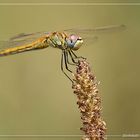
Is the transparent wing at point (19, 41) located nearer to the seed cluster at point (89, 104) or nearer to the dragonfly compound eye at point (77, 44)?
the dragonfly compound eye at point (77, 44)

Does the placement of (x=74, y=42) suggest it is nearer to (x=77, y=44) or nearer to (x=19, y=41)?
(x=77, y=44)

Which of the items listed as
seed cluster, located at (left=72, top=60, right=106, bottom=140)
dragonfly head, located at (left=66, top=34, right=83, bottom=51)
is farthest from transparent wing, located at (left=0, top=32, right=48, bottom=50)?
seed cluster, located at (left=72, top=60, right=106, bottom=140)

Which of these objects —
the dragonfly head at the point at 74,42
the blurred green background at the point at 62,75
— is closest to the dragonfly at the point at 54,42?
the dragonfly head at the point at 74,42

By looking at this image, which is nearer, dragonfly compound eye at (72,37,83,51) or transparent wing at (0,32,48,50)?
dragonfly compound eye at (72,37,83,51)

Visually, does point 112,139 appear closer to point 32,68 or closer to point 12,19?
point 32,68

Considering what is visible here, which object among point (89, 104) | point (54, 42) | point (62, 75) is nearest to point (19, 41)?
point (54, 42)

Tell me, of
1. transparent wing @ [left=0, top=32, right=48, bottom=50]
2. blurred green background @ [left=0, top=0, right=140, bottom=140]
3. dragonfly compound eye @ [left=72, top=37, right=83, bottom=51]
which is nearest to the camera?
dragonfly compound eye @ [left=72, top=37, right=83, bottom=51]

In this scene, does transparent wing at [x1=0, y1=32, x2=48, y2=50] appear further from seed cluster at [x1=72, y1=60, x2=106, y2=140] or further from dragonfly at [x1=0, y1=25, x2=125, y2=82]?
seed cluster at [x1=72, y1=60, x2=106, y2=140]
